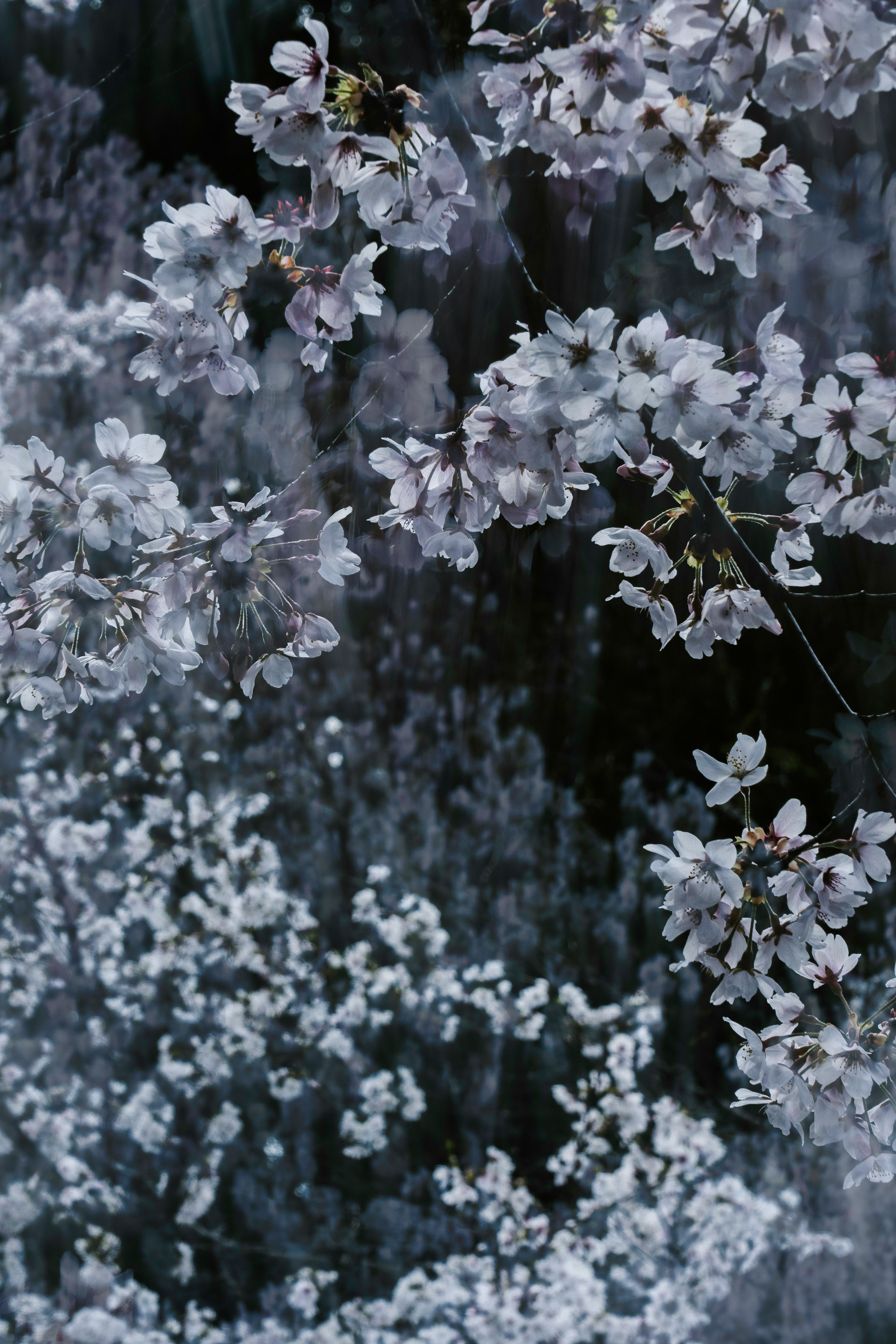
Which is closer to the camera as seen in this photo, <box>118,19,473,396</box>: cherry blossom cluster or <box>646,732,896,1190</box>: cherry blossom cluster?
<box>118,19,473,396</box>: cherry blossom cluster

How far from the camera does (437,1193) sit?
172cm

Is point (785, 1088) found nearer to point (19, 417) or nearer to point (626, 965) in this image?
point (626, 965)

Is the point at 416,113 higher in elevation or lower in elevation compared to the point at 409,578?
higher

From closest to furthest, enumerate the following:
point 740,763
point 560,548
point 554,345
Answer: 1. point 554,345
2. point 740,763
3. point 560,548

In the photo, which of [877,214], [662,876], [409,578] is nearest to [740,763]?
[662,876]

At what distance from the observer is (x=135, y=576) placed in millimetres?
598

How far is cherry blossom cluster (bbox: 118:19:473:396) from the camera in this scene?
446 mm

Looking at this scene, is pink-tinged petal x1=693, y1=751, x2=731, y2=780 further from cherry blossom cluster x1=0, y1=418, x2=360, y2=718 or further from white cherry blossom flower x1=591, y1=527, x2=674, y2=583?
cherry blossom cluster x1=0, y1=418, x2=360, y2=718

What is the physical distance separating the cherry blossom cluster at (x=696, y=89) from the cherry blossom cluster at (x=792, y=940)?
1.05ft

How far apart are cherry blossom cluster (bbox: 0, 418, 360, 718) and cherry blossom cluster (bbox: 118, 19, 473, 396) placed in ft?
0.24

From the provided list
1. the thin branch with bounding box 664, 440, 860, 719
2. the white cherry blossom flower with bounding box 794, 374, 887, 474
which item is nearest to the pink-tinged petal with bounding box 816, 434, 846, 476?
the white cherry blossom flower with bounding box 794, 374, 887, 474

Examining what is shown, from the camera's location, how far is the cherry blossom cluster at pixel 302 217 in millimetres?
446

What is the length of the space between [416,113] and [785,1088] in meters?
0.74

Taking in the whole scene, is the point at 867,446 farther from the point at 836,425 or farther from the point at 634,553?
the point at 634,553
